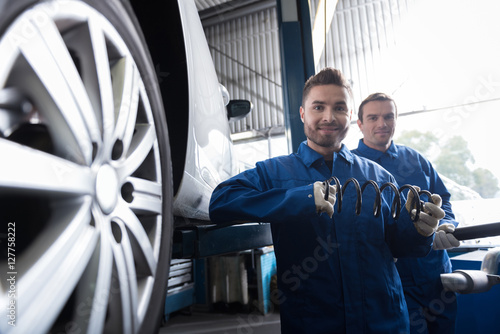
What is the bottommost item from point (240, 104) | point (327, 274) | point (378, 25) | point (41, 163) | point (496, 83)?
point (327, 274)

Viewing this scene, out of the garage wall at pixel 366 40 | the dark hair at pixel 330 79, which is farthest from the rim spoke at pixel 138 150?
the garage wall at pixel 366 40

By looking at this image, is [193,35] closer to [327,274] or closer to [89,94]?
[89,94]

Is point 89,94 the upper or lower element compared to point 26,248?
upper

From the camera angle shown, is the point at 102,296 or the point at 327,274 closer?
the point at 102,296

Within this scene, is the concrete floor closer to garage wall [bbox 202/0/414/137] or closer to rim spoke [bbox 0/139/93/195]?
rim spoke [bbox 0/139/93/195]

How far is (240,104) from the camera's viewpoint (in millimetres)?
2223

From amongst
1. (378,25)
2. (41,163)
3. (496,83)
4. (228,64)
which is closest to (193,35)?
(41,163)

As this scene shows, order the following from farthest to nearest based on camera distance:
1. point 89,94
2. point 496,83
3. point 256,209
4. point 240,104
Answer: point 496,83, point 240,104, point 256,209, point 89,94

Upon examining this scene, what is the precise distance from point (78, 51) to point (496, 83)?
19.7 feet

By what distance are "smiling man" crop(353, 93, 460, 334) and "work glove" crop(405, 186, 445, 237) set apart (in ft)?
1.00

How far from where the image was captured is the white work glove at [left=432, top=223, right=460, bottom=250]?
4.23ft

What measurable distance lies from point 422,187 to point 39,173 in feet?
5.98

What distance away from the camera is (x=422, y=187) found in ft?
6.06

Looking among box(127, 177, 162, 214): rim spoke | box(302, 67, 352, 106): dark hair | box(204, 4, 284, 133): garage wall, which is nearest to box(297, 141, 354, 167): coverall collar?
box(302, 67, 352, 106): dark hair
